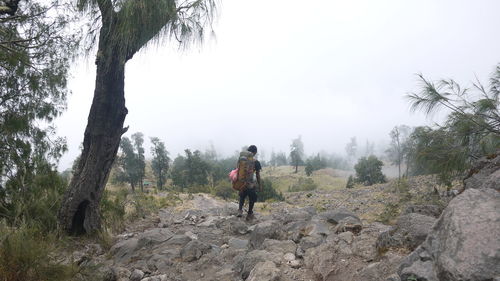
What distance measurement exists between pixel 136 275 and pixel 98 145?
2.45 metres

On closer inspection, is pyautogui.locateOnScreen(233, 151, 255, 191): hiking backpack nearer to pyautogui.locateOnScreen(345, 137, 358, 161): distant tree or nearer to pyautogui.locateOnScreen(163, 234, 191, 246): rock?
pyautogui.locateOnScreen(163, 234, 191, 246): rock

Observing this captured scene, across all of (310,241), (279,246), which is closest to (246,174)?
(279,246)

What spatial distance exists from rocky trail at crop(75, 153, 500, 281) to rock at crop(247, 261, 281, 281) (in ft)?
0.04

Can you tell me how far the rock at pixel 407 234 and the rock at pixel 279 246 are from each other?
3.31ft

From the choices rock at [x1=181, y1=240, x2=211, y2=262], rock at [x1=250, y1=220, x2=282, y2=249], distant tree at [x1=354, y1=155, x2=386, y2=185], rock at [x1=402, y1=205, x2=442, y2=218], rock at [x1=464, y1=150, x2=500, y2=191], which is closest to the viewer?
rock at [x1=464, y1=150, x2=500, y2=191]

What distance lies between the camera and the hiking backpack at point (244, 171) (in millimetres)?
6145

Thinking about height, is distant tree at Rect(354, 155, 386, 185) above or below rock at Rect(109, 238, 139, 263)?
above

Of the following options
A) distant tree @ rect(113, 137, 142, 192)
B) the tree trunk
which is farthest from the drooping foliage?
distant tree @ rect(113, 137, 142, 192)

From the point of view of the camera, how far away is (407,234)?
303 cm

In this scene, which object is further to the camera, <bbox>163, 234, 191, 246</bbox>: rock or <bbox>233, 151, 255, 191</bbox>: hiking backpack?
<bbox>233, 151, 255, 191</bbox>: hiking backpack

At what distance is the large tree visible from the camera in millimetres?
4430

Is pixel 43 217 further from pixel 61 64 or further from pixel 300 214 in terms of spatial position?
pixel 300 214

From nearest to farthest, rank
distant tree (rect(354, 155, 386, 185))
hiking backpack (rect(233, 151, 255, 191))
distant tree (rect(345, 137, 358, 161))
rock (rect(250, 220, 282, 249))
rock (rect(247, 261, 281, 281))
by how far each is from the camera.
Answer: rock (rect(247, 261, 281, 281)) → rock (rect(250, 220, 282, 249)) → hiking backpack (rect(233, 151, 255, 191)) → distant tree (rect(354, 155, 386, 185)) → distant tree (rect(345, 137, 358, 161))

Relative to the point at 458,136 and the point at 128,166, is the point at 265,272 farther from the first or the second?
the point at 128,166
